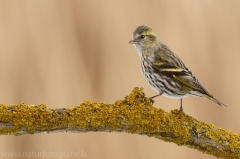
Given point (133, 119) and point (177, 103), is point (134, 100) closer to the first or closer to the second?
point (133, 119)

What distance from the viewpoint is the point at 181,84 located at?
5.15ft

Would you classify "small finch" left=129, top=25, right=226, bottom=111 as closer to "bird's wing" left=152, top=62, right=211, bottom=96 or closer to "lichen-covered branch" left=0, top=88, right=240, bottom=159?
"bird's wing" left=152, top=62, right=211, bottom=96

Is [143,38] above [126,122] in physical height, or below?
above

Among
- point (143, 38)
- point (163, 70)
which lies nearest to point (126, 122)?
point (163, 70)

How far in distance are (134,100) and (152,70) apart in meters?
0.36

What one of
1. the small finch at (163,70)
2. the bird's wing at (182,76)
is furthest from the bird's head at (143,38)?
the bird's wing at (182,76)

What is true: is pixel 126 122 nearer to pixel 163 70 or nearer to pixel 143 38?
pixel 163 70

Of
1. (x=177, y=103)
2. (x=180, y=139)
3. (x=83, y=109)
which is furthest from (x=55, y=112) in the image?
(x=177, y=103)

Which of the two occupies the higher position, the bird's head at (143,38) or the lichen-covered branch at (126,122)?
the bird's head at (143,38)

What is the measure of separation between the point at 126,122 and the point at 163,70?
401mm

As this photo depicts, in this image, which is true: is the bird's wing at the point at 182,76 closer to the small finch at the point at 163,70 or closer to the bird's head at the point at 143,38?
the small finch at the point at 163,70

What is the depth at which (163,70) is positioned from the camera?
160 cm

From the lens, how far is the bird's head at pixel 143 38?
64.3 inches

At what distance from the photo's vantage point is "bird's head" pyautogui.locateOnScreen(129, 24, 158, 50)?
64.3 inches
